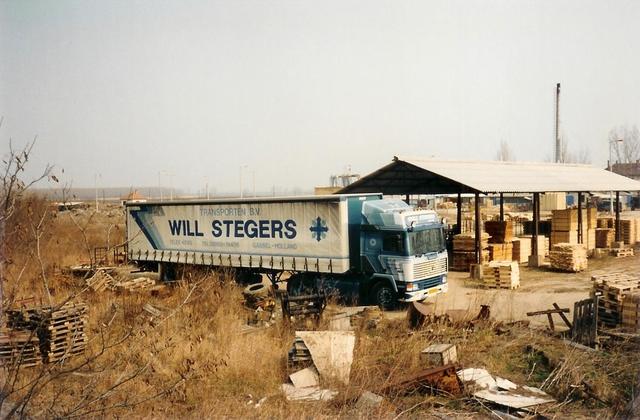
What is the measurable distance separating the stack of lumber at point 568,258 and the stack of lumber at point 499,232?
208cm

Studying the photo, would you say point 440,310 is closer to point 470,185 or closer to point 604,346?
point 604,346

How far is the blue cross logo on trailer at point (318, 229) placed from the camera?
17.4 meters

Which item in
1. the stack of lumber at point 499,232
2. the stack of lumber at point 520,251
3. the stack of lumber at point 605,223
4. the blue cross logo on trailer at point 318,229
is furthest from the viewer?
the stack of lumber at point 605,223

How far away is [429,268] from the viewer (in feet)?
55.4

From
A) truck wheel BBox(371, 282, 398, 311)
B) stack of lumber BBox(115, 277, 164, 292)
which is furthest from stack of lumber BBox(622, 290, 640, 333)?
stack of lumber BBox(115, 277, 164, 292)

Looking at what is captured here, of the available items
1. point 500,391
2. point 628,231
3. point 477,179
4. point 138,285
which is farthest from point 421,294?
point 628,231

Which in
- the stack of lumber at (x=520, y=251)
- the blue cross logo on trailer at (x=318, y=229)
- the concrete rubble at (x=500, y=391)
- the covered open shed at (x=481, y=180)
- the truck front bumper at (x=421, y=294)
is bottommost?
the concrete rubble at (x=500, y=391)

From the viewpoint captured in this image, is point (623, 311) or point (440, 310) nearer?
point (623, 311)

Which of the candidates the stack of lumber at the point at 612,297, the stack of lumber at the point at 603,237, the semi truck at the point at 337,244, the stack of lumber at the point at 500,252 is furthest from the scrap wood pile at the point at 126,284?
the stack of lumber at the point at 603,237

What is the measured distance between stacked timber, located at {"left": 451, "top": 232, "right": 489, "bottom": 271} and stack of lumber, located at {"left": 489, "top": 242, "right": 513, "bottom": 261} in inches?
13.2

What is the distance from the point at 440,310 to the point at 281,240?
18.7 feet

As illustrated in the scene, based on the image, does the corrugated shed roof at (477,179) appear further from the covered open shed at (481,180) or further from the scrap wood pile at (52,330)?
the scrap wood pile at (52,330)

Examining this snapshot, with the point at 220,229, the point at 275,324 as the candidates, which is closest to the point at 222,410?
the point at 275,324

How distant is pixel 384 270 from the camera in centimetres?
1678
